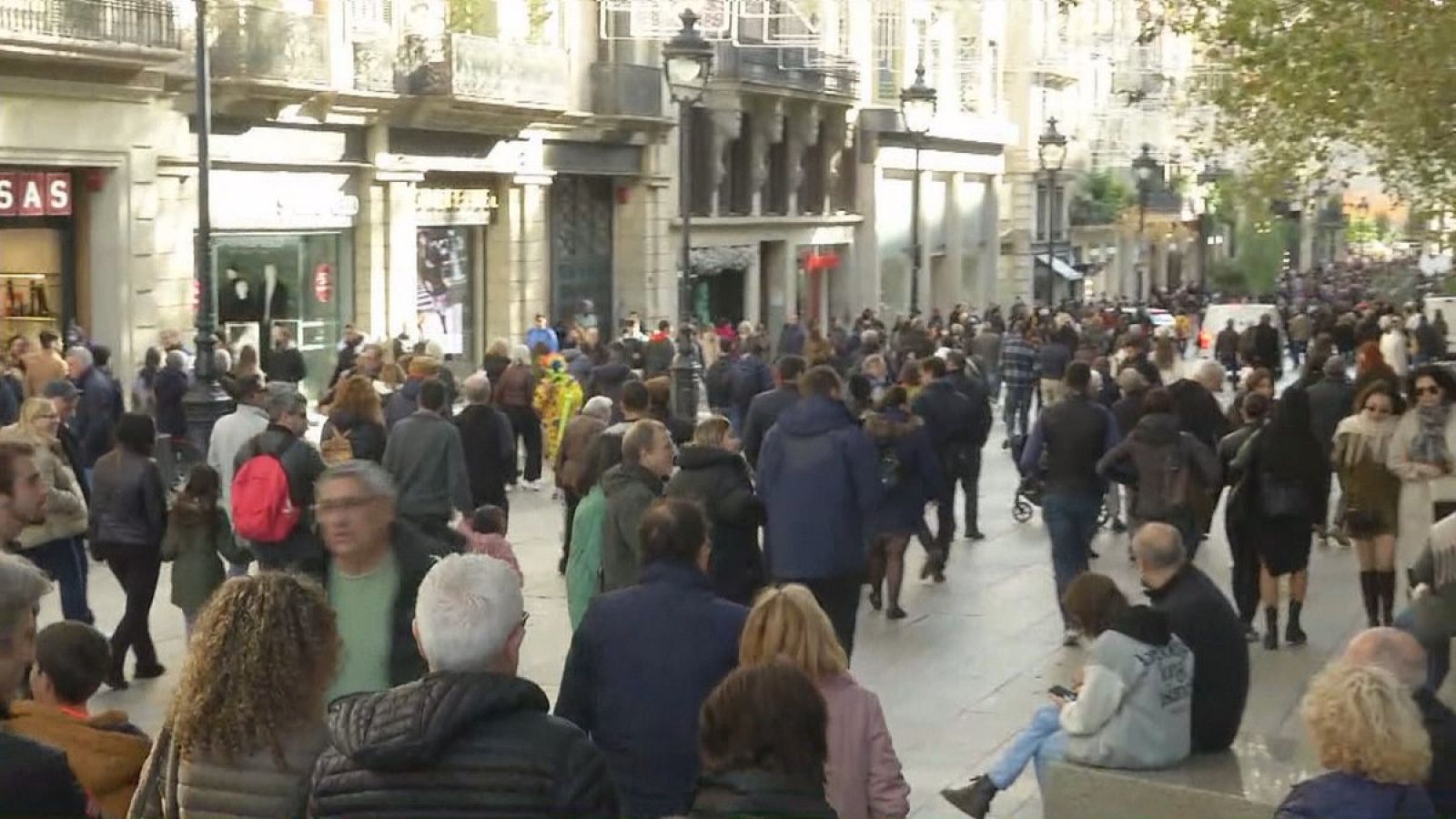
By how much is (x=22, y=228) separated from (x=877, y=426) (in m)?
13.5

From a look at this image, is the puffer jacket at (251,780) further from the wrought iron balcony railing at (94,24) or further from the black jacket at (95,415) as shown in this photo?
the wrought iron balcony railing at (94,24)

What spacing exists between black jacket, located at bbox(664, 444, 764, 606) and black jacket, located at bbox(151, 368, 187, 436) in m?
11.3

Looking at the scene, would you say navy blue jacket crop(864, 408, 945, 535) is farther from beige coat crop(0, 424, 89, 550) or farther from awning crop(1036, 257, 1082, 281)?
awning crop(1036, 257, 1082, 281)

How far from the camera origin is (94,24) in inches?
907

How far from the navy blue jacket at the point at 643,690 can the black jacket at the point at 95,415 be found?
1186cm

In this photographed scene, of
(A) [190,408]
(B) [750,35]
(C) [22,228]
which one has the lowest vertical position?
(A) [190,408]

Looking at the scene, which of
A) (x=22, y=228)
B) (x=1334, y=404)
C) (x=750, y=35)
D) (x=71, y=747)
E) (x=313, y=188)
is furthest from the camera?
(x=750, y=35)

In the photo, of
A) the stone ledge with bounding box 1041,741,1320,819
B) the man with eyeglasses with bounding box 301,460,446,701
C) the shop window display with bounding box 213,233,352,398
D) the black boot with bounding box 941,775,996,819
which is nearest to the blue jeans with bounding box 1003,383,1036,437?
the shop window display with bounding box 213,233,352,398

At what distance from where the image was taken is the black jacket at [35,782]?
4039mm

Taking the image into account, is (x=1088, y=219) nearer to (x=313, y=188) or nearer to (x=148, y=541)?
(x=313, y=188)

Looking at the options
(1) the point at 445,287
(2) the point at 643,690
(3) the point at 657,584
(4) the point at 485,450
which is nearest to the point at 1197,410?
(4) the point at 485,450

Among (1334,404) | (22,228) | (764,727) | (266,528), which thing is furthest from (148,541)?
(22,228)

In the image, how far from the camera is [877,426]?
13.8m

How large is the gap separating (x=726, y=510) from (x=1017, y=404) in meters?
15.4
